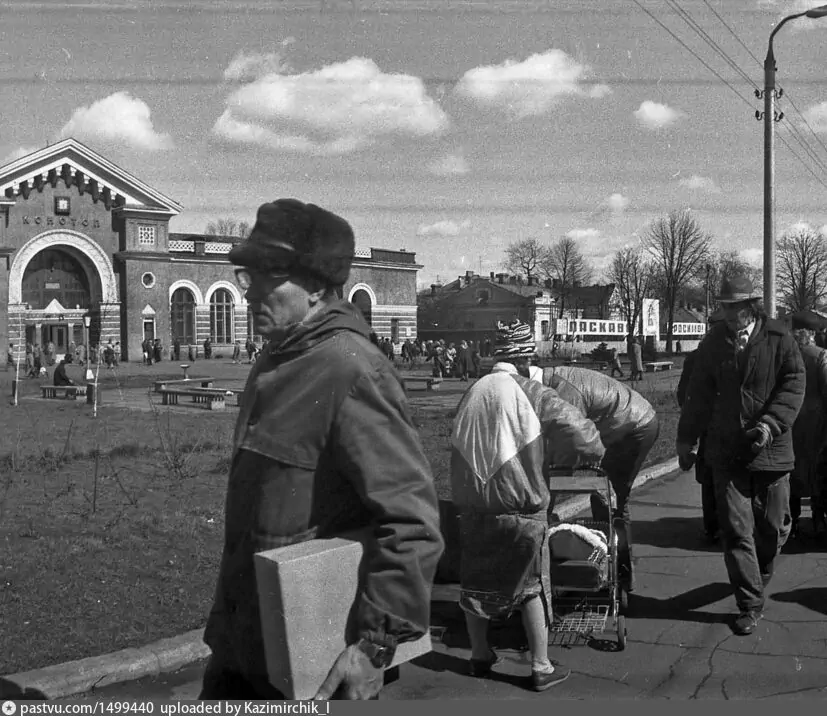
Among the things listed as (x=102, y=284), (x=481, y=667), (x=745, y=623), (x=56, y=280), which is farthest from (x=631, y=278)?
(x=56, y=280)

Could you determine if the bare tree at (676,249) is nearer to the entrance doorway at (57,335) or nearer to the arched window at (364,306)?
the arched window at (364,306)

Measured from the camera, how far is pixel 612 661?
16.3 feet

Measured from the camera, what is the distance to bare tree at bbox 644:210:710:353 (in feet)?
58.1

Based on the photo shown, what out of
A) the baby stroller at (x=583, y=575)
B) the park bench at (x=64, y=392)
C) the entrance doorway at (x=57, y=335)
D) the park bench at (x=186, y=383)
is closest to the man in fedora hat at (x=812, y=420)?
the baby stroller at (x=583, y=575)

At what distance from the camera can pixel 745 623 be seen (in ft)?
17.5

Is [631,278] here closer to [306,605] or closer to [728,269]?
[728,269]

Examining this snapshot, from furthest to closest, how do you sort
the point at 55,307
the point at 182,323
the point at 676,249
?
the point at 55,307, the point at 182,323, the point at 676,249

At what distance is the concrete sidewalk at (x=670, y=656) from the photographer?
4.55 meters

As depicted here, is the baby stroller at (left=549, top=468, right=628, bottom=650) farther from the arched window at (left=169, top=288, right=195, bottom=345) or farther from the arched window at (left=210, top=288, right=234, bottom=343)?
the arched window at (left=169, top=288, right=195, bottom=345)

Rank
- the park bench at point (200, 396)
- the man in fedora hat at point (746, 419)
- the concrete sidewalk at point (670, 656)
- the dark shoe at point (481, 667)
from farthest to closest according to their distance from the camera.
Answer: the park bench at point (200, 396), the man in fedora hat at point (746, 419), the dark shoe at point (481, 667), the concrete sidewalk at point (670, 656)

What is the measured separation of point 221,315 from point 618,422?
1154 centimetres

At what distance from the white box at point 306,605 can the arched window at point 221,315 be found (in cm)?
840

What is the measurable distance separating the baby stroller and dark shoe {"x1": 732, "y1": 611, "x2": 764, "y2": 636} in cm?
63

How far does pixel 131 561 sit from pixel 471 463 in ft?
9.98
